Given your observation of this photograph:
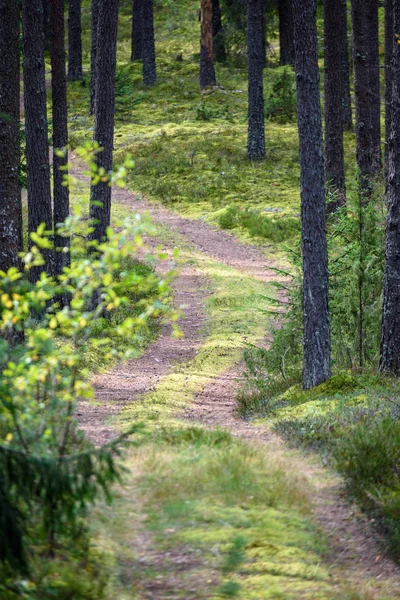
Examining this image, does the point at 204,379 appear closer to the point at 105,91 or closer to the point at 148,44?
the point at 105,91

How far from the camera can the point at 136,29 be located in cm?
4341

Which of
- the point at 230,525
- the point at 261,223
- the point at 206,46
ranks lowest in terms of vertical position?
the point at 261,223

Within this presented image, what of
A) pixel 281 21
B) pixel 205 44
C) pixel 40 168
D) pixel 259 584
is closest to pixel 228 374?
pixel 40 168

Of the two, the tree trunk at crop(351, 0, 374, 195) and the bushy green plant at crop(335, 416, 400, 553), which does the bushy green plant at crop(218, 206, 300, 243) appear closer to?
the tree trunk at crop(351, 0, 374, 195)

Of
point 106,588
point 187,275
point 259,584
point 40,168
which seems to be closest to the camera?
point 106,588

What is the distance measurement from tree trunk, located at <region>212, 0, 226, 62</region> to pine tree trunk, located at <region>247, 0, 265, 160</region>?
13806 mm

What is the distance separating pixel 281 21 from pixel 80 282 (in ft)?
122

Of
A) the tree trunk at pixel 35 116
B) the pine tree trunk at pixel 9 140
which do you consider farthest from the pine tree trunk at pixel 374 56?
the pine tree trunk at pixel 9 140

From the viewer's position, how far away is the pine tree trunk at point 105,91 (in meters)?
14.3

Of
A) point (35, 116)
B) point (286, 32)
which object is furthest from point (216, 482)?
point (286, 32)

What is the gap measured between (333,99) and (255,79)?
681 cm

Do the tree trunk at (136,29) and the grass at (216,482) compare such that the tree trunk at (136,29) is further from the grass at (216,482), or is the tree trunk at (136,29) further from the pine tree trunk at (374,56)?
the pine tree trunk at (374,56)

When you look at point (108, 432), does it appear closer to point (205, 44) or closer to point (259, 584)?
point (259, 584)

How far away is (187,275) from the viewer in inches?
758
